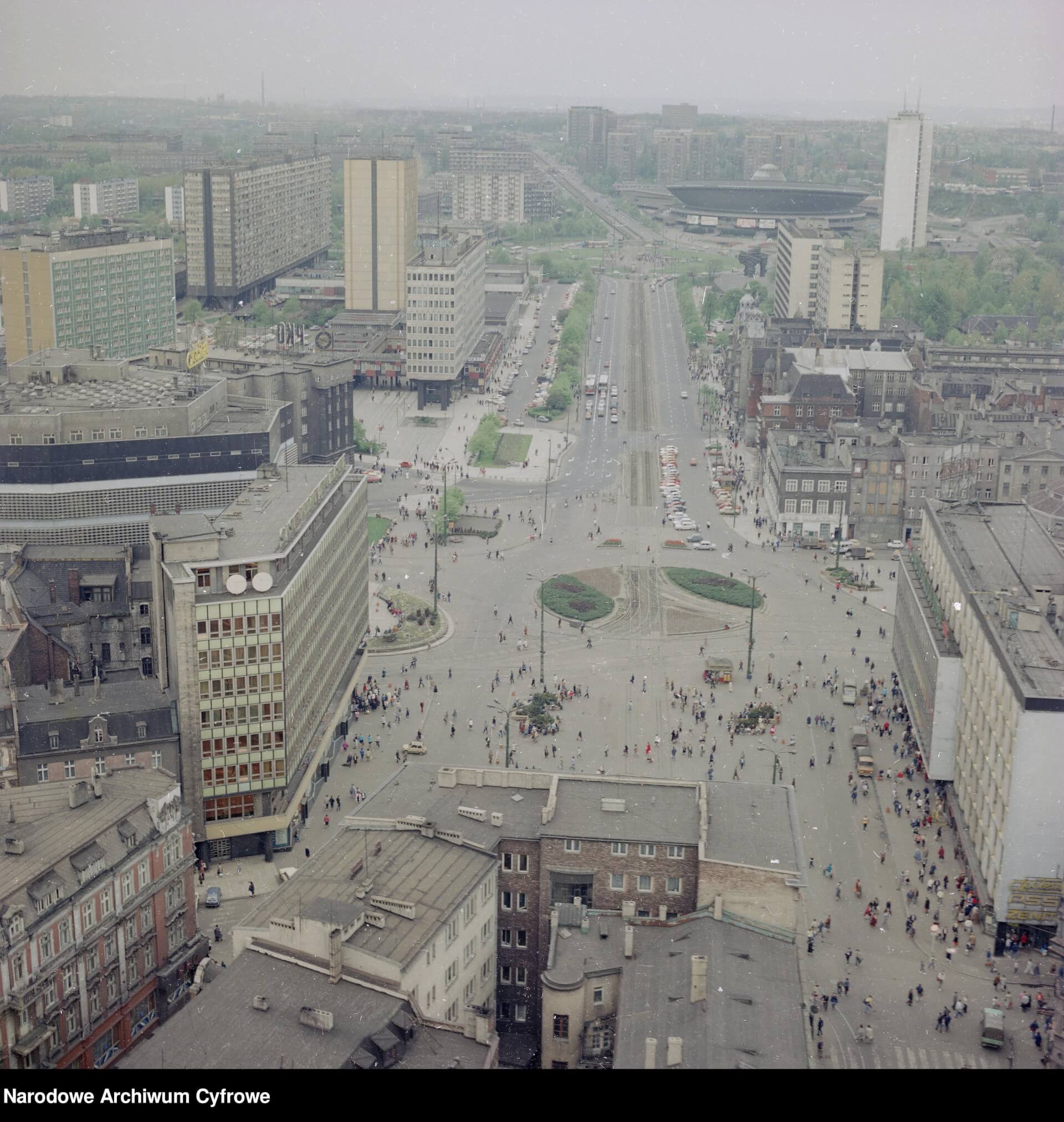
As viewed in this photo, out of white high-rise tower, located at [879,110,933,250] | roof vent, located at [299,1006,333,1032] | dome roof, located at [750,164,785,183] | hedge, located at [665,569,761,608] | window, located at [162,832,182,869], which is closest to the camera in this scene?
roof vent, located at [299,1006,333,1032]

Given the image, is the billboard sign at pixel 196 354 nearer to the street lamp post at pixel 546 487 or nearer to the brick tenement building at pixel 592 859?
the street lamp post at pixel 546 487

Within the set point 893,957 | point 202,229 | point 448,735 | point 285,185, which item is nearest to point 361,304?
point 202,229

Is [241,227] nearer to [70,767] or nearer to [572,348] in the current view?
[572,348]

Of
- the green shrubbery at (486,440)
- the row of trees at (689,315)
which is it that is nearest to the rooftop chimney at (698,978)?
the green shrubbery at (486,440)

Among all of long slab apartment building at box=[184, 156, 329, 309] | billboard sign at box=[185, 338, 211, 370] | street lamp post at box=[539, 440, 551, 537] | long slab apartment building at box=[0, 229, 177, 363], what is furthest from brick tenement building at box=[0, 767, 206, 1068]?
long slab apartment building at box=[184, 156, 329, 309]

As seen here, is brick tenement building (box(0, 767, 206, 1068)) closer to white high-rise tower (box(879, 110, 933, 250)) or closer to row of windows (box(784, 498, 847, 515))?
row of windows (box(784, 498, 847, 515))

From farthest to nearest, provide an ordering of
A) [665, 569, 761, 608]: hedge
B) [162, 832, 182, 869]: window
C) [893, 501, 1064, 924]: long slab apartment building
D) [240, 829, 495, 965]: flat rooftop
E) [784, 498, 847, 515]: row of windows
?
[784, 498, 847, 515]: row of windows → [665, 569, 761, 608]: hedge → [893, 501, 1064, 924]: long slab apartment building → [162, 832, 182, 869]: window → [240, 829, 495, 965]: flat rooftop
